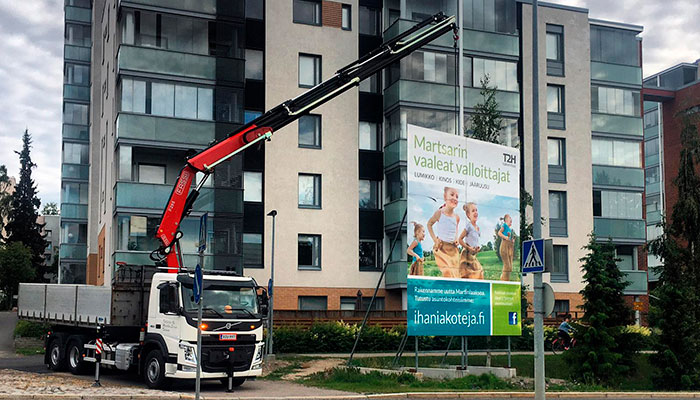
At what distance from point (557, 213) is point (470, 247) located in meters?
26.8

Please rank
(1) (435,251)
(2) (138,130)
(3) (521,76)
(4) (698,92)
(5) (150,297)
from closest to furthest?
1. (5) (150,297)
2. (1) (435,251)
3. (2) (138,130)
4. (3) (521,76)
5. (4) (698,92)

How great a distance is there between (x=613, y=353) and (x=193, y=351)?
12.4m

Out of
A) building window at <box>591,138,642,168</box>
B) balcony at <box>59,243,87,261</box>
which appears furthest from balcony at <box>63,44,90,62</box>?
building window at <box>591,138,642,168</box>

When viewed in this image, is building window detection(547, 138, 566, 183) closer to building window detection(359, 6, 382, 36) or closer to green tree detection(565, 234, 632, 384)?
building window detection(359, 6, 382, 36)

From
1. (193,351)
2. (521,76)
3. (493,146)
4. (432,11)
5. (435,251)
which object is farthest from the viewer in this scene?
(521,76)

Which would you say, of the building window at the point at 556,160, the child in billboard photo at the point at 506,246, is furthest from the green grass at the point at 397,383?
the building window at the point at 556,160

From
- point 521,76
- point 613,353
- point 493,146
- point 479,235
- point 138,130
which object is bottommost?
point 613,353

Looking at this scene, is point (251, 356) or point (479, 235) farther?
point (479, 235)

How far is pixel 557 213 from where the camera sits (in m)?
50.3

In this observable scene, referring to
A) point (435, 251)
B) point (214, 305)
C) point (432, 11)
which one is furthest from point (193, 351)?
point (432, 11)

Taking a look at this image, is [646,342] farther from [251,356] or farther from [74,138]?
[74,138]

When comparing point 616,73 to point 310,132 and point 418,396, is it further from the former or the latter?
point 418,396

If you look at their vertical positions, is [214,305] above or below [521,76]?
below

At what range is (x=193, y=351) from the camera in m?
20.1
